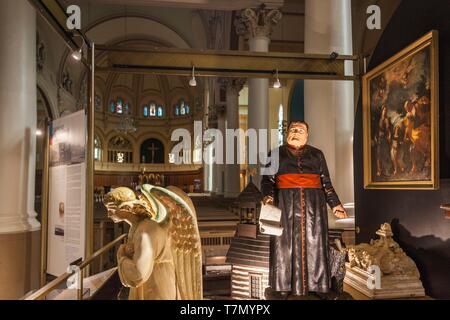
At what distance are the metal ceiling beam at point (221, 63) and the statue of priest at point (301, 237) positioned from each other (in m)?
1.08

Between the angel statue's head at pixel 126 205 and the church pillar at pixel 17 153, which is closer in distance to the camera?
the angel statue's head at pixel 126 205

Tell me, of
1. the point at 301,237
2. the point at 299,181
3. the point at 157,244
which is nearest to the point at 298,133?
the point at 299,181

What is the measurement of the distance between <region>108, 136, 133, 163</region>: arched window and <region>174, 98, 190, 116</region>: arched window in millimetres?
5315

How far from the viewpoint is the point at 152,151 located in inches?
1233

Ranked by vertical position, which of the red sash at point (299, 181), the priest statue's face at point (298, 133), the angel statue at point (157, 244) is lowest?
the angel statue at point (157, 244)

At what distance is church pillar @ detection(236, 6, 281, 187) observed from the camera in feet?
27.4

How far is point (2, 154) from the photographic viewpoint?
445cm

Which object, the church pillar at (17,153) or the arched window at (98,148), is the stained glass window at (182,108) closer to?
the arched window at (98,148)

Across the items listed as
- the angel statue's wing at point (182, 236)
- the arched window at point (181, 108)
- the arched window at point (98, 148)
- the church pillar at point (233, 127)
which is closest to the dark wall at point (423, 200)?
the angel statue's wing at point (182, 236)

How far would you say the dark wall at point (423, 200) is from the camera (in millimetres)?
2697

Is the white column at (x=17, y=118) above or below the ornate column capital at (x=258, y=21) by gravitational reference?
below

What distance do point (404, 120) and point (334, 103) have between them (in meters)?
1.62

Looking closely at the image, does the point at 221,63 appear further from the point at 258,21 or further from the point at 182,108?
the point at 182,108

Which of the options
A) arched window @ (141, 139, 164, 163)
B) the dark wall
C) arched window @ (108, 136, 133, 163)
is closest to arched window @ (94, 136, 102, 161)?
arched window @ (108, 136, 133, 163)
